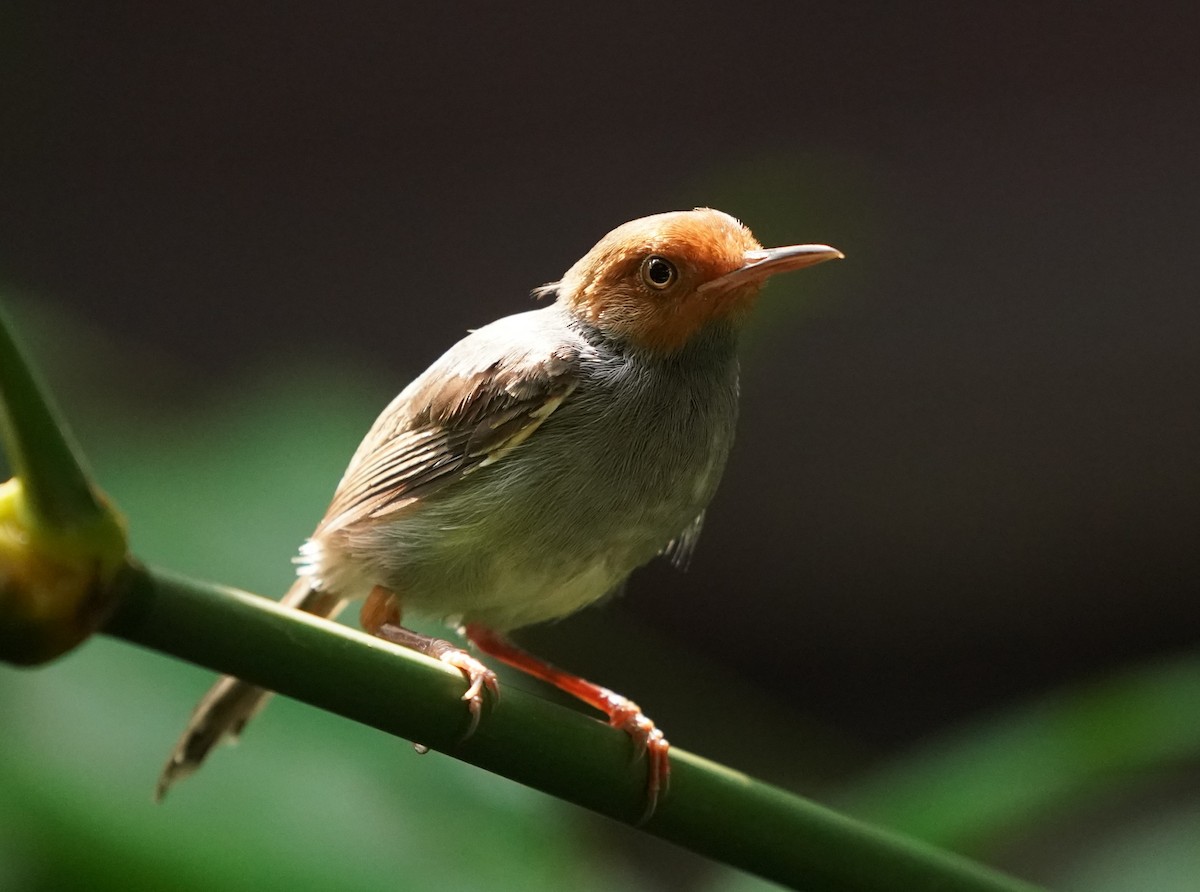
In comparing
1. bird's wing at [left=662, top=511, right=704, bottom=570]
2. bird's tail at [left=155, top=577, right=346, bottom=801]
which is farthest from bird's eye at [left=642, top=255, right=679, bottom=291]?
bird's tail at [left=155, top=577, right=346, bottom=801]

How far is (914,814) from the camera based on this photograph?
232 cm

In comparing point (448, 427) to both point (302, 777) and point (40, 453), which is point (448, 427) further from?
point (40, 453)

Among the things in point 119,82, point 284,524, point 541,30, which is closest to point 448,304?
point 541,30

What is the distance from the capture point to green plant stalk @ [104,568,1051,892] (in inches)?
47.4

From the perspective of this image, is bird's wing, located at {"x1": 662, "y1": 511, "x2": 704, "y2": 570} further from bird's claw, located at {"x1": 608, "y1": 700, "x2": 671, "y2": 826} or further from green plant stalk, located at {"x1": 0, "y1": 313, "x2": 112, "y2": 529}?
green plant stalk, located at {"x1": 0, "y1": 313, "x2": 112, "y2": 529}

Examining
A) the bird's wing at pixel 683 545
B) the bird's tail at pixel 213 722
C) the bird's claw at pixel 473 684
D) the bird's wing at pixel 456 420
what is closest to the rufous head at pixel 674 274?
the bird's wing at pixel 456 420

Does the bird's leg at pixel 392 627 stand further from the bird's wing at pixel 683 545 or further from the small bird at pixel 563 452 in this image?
the bird's wing at pixel 683 545

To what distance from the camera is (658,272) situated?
1.97 meters

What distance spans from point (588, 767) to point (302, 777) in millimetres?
1356

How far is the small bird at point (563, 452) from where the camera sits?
2.02 meters

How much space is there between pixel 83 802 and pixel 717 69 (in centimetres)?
357

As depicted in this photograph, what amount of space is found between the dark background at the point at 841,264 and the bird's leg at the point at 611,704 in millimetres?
1126

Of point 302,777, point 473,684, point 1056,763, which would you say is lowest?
point 302,777

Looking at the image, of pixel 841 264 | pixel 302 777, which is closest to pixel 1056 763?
pixel 302 777
